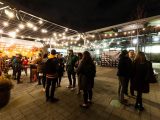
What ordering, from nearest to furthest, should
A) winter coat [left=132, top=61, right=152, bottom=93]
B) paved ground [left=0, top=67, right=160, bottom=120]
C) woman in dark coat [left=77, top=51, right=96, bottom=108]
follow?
paved ground [left=0, top=67, right=160, bottom=120] < winter coat [left=132, top=61, right=152, bottom=93] < woman in dark coat [left=77, top=51, right=96, bottom=108]

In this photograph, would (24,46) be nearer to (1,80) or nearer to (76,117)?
(1,80)

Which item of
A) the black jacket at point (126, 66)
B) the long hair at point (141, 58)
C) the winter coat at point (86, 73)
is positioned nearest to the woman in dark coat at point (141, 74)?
the long hair at point (141, 58)

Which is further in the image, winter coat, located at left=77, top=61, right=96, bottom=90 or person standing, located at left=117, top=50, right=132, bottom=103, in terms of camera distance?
person standing, located at left=117, top=50, right=132, bottom=103

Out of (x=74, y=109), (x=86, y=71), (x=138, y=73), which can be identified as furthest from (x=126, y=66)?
(x=74, y=109)

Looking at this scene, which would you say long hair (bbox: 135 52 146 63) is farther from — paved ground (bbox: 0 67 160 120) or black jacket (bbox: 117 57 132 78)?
paved ground (bbox: 0 67 160 120)

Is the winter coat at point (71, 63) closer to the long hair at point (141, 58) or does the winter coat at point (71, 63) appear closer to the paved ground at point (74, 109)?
the paved ground at point (74, 109)

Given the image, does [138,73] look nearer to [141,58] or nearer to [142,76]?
[142,76]

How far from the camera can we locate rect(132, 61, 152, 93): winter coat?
3648mm

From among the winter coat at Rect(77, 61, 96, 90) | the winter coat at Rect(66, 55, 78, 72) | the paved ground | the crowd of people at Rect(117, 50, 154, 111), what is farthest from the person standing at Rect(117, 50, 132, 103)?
the winter coat at Rect(66, 55, 78, 72)

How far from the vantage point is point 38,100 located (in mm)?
4648

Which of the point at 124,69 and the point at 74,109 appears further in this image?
the point at 124,69

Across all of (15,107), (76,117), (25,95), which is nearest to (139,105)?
(76,117)

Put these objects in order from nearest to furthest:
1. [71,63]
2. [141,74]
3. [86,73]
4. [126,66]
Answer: [141,74]
[86,73]
[126,66]
[71,63]

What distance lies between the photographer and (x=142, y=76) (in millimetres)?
3711
